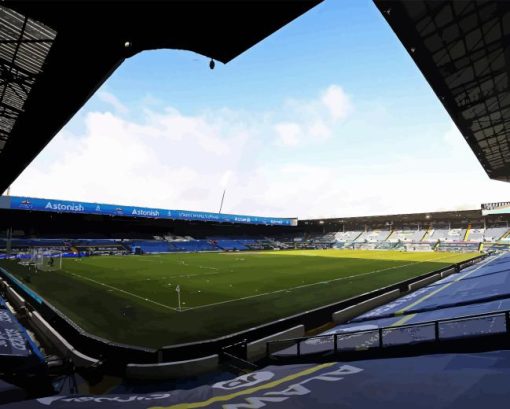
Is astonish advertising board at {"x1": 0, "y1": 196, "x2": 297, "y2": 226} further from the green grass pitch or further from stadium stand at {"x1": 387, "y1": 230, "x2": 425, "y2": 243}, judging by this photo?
stadium stand at {"x1": 387, "y1": 230, "x2": 425, "y2": 243}

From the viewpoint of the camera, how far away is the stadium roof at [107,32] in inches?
153

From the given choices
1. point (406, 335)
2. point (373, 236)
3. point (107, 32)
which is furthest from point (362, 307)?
point (373, 236)

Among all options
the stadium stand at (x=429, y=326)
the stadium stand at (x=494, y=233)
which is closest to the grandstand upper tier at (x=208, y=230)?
the stadium stand at (x=494, y=233)

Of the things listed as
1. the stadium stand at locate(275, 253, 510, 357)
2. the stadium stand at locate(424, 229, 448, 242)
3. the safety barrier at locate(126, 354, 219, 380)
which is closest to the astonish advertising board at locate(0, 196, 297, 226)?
the stadium stand at locate(424, 229, 448, 242)

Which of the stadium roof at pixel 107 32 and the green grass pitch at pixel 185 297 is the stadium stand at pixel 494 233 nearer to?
the green grass pitch at pixel 185 297

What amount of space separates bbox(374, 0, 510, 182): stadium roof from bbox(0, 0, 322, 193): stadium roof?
322cm

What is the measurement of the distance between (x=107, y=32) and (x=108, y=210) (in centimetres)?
6122

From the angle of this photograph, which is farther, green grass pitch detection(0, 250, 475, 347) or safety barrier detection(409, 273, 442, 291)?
safety barrier detection(409, 273, 442, 291)

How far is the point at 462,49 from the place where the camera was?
7.84 meters

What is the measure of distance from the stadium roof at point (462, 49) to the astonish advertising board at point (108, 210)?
58.0 metres

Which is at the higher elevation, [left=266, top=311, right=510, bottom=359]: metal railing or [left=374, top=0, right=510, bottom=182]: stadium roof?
[left=374, top=0, right=510, bottom=182]: stadium roof

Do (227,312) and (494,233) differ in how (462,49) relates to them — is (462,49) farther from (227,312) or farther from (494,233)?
(494,233)

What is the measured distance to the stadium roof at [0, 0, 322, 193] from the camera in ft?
12.8

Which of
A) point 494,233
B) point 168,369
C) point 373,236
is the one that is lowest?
point 373,236
